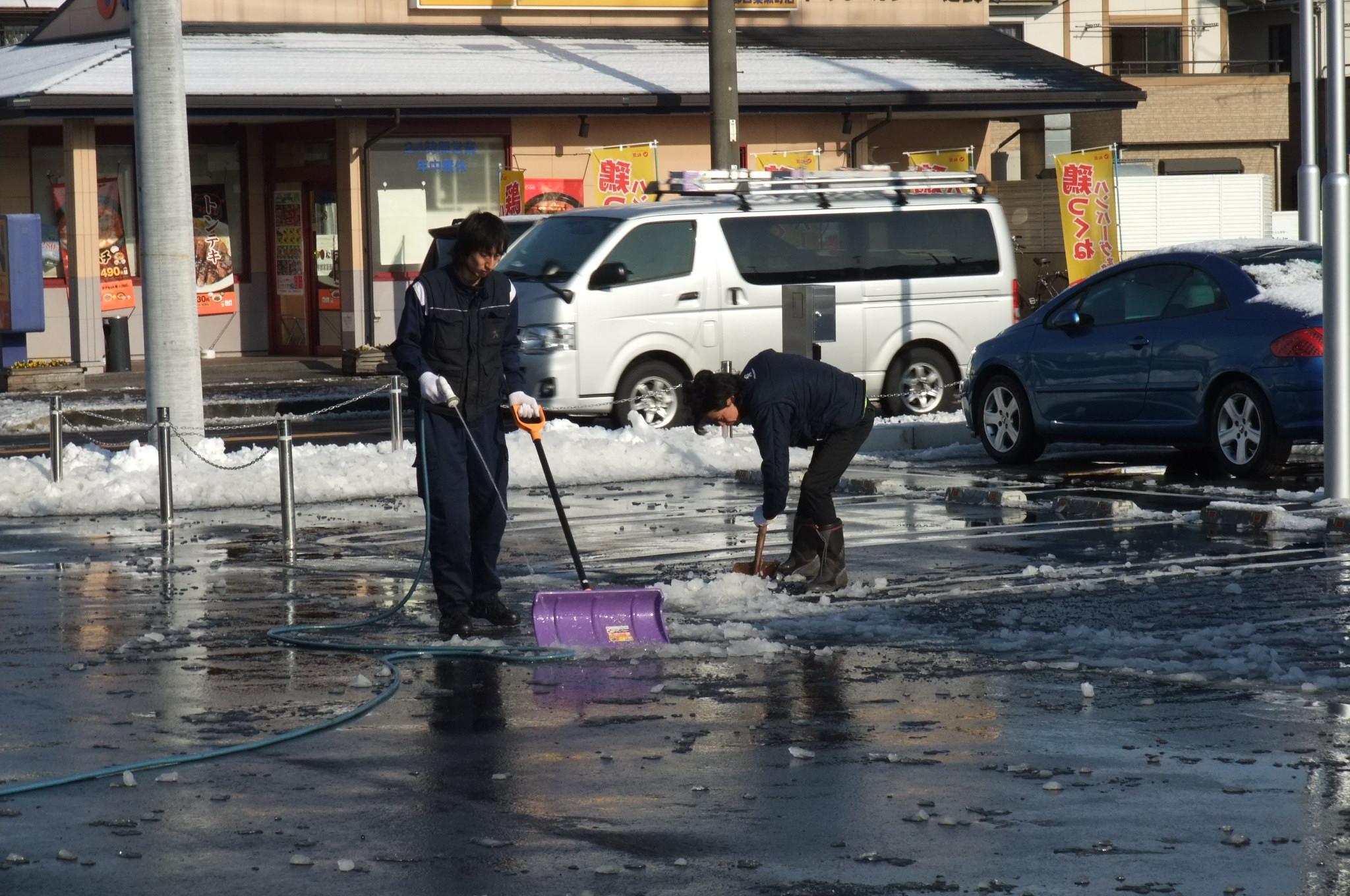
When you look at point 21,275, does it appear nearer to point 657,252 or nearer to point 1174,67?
point 657,252

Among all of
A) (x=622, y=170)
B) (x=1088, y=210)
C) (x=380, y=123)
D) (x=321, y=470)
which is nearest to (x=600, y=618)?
(x=321, y=470)

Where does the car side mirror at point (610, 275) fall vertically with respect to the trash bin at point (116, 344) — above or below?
above

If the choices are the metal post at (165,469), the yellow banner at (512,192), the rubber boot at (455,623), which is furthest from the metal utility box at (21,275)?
the rubber boot at (455,623)

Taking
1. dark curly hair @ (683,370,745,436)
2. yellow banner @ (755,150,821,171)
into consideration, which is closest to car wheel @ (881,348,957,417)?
yellow banner @ (755,150,821,171)

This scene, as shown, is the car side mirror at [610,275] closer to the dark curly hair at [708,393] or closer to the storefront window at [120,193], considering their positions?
the dark curly hair at [708,393]

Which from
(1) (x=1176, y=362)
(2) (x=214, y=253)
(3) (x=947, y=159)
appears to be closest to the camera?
(1) (x=1176, y=362)

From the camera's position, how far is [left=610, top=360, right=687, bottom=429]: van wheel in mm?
17750

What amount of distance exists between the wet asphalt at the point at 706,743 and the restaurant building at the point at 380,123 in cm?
1569

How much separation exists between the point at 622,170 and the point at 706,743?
66.1 ft

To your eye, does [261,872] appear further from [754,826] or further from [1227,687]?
[1227,687]

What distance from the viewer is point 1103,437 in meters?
14.5

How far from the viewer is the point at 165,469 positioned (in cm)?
1263

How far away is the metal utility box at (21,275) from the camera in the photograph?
74.7 ft

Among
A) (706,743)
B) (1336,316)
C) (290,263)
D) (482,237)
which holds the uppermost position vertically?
(290,263)
